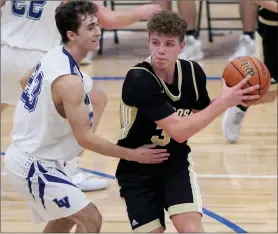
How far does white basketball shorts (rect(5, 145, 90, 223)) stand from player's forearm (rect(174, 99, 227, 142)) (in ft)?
2.45

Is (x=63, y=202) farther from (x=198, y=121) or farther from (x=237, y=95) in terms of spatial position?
(x=237, y=95)

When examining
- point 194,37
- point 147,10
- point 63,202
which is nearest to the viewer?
point 63,202

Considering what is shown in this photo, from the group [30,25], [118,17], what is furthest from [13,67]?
[118,17]

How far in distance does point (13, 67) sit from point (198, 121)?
8.37ft

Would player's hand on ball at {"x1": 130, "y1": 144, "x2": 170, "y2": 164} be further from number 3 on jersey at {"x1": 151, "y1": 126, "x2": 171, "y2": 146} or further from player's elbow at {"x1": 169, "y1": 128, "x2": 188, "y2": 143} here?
player's elbow at {"x1": 169, "y1": 128, "x2": 188, "y2": 143}

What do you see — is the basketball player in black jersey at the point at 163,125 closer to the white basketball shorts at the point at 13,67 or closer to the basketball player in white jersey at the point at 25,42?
the basketball player in white jersey at the point at 25,42

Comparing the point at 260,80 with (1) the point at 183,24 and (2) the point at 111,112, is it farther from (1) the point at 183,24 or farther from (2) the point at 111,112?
(2) the point at 111,112

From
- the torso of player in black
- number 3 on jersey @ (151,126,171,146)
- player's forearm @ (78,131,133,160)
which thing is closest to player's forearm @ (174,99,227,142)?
number 3 on jersey @ (151,126,171,146)

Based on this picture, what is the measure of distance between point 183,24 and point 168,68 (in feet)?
0.88

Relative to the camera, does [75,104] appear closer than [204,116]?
No

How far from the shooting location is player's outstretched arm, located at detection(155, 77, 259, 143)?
4.03m

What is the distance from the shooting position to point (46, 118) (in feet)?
14.9

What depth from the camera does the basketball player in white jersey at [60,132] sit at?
4375 millimetres

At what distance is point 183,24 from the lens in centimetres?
429
